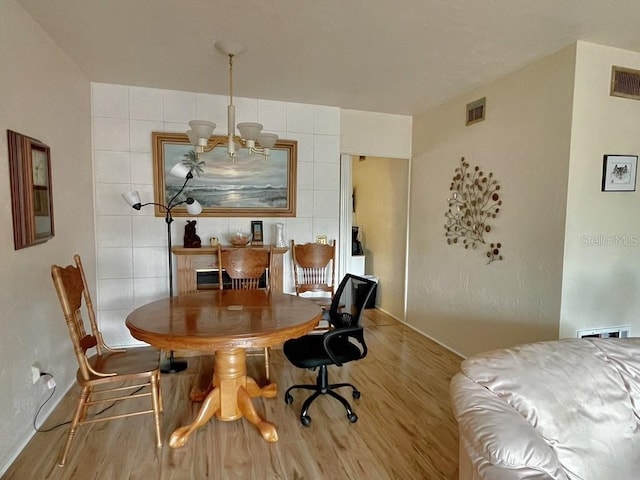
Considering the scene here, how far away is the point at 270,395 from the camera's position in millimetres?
2604

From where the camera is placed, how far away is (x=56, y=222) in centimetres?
255

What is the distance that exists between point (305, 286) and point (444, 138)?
2104 mm

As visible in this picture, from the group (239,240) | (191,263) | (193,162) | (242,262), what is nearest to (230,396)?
(242,262)

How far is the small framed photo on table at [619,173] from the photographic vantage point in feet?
8.28

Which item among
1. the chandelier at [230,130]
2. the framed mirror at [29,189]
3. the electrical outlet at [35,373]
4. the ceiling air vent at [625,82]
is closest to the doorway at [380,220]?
the chandelier at [230,130]

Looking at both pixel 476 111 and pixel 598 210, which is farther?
pixel 476 111

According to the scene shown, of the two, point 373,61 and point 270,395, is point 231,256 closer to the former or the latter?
point 270,395

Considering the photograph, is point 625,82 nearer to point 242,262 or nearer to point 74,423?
point 242,262

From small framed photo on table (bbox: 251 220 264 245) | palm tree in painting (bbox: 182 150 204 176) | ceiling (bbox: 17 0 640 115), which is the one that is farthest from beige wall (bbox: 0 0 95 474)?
small framed photo on table (bbox: 251 220 264 245)

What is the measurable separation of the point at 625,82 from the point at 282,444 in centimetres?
331

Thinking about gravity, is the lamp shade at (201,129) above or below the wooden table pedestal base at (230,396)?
above

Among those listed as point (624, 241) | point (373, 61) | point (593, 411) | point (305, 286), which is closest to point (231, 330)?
point (593, 411)

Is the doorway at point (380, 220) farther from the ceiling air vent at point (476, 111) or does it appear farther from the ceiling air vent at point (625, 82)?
the ceiling air vent at point (625, 82)

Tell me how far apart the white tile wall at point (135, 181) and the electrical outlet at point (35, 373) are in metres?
1.34
